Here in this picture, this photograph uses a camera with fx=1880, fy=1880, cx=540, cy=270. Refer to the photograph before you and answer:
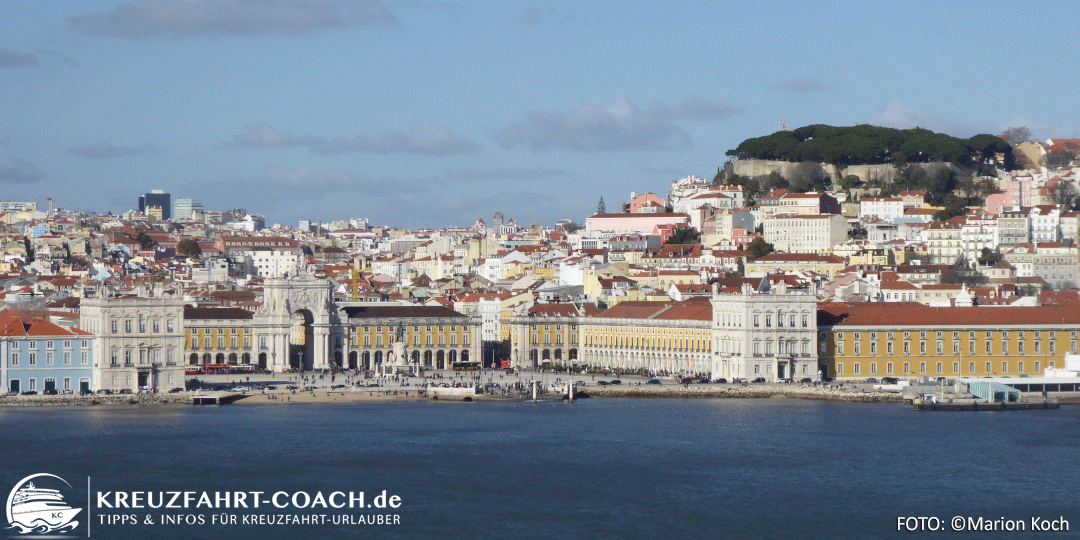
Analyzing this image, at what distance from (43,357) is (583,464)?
17811 mm

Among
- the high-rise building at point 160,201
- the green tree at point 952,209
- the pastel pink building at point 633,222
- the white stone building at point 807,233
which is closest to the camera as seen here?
the white stone building at point 807,233

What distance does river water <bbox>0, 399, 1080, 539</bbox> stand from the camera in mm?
29047

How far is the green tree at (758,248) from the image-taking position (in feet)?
266

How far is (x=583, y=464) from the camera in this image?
35.2m

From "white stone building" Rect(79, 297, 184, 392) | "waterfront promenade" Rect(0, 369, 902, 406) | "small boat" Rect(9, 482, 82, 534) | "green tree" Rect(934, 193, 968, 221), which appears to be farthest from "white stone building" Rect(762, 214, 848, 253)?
"small boat" Rect(9, 482, 82, 534)

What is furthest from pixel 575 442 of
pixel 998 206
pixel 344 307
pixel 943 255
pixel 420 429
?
pixel 998 206

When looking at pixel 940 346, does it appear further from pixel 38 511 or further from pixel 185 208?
pixel 185 208

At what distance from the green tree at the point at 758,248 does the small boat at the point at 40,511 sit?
5271 centimetres

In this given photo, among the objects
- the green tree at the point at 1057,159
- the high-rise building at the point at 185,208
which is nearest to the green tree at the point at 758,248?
the green tree at the point at 1057,159

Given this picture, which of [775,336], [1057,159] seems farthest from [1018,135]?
[775,336]

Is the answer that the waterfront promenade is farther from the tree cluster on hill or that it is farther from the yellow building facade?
the tree cluster on hill

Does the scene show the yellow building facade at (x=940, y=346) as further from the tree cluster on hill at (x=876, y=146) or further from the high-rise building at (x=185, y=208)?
the high-rise building at (x=185, y=208)

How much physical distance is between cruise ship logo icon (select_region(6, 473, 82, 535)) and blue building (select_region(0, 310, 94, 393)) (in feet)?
51.5

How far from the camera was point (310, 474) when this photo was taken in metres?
33.7
